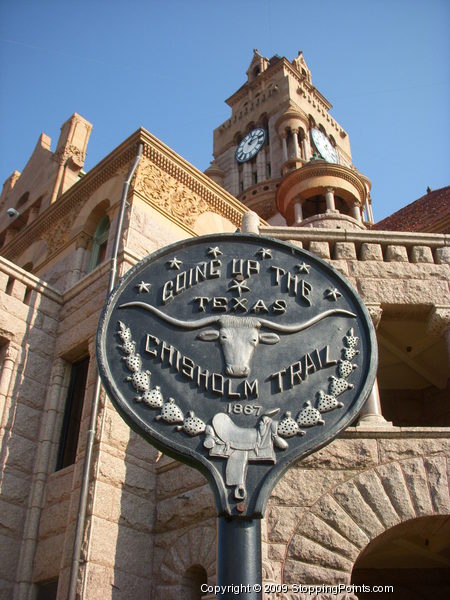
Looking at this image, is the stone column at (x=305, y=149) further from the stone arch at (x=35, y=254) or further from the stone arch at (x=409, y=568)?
the stone arch at (x=409, y=568)

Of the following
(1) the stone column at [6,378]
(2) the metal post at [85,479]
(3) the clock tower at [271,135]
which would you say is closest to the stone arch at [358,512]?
(2) the metal post at [85,479]

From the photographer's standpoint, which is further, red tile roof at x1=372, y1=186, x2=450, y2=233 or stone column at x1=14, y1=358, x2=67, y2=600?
red tile roof at x1=372, y1=186, x2=450, y2=233

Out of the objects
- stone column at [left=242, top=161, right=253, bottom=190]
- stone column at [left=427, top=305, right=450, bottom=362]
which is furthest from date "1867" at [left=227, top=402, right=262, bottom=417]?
stone column at [left=242, top=161, right=253, bottom=190]

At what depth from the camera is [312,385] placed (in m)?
4.79

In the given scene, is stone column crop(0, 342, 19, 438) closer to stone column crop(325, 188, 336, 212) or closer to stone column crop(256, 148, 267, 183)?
stone column crop(325, 188, 336, 212)

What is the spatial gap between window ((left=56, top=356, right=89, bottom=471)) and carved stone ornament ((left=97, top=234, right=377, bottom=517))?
644cm

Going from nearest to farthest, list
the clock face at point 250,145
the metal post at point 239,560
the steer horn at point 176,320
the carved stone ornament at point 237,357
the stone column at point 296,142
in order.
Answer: the metal post at point 239,560 → the carved stone ornament at point 237,357 → the steer horn at point 176,320 → the stone column at point 296,142 → the clock face at point 250,145

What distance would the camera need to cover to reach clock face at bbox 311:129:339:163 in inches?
1643

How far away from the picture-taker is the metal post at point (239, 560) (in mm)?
3787

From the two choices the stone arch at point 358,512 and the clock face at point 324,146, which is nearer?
the stone arch at point 358,512

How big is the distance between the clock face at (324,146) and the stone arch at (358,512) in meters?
35.9

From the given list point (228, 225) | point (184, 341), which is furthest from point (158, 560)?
point (228, 225)

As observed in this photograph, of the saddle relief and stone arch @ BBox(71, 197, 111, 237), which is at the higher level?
stone arch @ BBox(71, 197, 111, 237)

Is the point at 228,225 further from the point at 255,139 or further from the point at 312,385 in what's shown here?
the point at 255,139
